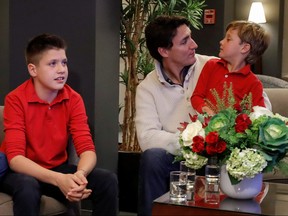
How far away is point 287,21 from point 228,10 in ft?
8.50

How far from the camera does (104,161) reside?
324 cm

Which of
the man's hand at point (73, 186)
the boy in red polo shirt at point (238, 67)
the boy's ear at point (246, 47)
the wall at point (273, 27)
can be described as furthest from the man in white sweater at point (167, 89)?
the wall at point (273, 27)

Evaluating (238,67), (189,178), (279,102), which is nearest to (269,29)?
(279,102)

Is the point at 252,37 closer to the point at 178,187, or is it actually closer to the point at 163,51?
the point at 163,51

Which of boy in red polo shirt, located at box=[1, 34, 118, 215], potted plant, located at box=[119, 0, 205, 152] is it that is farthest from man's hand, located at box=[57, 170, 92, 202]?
potted plant, located at box=[119, 0, 205, 152]

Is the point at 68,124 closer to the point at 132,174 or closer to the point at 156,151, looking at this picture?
the point at 156,151

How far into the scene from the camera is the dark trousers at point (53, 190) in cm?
212

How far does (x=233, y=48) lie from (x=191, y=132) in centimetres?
104

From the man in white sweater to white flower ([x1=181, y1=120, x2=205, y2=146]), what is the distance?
61 cm

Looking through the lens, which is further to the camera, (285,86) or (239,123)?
(285,86)

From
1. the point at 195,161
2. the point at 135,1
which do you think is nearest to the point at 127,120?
the point at 135,1

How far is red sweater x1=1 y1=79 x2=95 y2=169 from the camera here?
242 cm

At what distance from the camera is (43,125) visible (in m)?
2.47

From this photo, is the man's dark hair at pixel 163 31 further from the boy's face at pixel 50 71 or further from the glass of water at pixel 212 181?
the glass of water at pixel 212 181
